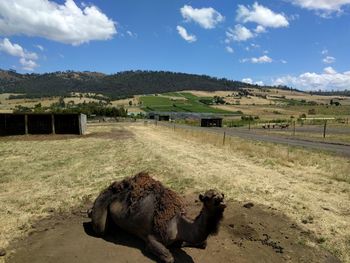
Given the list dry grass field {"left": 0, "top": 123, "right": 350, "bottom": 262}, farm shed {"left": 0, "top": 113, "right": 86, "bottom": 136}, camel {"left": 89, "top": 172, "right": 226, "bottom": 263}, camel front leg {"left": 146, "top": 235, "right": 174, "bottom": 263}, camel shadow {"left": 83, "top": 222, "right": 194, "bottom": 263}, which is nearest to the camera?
camel {"left": 89, "top": 172, "right": 226, "bottom": 263}

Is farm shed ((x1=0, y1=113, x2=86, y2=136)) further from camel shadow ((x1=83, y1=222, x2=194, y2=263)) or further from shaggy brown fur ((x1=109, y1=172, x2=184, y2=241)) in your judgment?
shaggy brown fur ((x1=109, y1=172, x2=184, y2=241))

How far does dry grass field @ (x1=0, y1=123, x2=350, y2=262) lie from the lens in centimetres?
983

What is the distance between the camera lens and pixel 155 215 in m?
7.45

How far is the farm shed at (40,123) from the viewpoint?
3559 centimetres

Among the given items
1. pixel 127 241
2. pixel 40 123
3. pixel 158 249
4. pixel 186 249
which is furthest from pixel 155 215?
pixel 40 123

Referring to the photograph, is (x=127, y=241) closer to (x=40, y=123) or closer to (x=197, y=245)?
(x=197, y=245)

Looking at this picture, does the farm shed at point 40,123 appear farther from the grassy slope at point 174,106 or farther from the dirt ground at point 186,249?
the grassy slope at point 174,106

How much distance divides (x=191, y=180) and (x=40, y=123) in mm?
25606

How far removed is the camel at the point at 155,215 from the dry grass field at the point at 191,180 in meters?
2.01

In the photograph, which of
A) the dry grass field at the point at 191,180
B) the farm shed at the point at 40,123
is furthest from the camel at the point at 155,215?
the farm shed at the point at 40,123

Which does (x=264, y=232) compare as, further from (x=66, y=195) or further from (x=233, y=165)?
(x=233, y=165)

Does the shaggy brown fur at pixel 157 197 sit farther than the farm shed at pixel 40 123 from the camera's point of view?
No

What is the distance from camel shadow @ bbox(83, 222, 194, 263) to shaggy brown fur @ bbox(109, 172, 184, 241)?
0.37m

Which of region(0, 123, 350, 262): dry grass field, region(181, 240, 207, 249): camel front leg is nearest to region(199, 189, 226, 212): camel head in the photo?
region(181, 240, 207, 249): camel front leg
